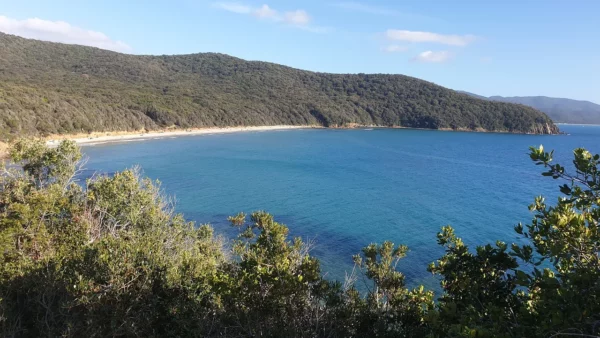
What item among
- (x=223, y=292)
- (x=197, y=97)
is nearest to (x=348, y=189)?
(x=223, y=292)

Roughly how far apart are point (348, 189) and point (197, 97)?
91115 mm

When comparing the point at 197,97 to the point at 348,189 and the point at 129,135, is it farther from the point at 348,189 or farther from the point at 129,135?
the point at 348,189

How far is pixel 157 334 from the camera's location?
8164 mm

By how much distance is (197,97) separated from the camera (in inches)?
4823

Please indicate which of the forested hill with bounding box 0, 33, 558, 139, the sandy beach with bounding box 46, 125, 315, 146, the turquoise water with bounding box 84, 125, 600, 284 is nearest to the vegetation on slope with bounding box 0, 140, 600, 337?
the turquoise water with bounding box 84, 125, 600, 284

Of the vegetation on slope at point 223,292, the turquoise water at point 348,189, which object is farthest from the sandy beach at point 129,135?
the vegetation on slope at point 223,292

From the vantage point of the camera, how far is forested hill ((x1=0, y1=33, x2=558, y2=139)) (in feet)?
229

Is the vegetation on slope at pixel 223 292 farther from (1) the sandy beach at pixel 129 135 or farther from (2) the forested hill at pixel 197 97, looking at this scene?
(2) the forested hill at pixel 197 97

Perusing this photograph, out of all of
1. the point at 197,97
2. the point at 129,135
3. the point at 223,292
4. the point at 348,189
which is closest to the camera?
the point at 223,292

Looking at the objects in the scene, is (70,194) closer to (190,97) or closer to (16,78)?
(16,78)

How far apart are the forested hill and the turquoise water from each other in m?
11.2

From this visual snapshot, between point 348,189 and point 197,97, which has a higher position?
point 197,97

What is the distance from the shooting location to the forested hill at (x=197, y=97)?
229 feet

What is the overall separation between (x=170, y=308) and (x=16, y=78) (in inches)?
4169
